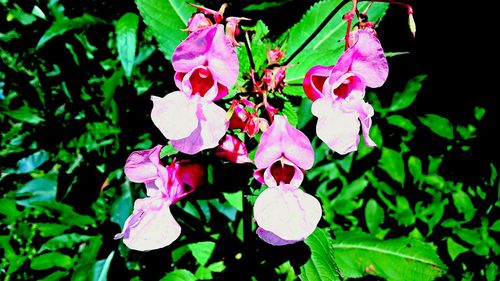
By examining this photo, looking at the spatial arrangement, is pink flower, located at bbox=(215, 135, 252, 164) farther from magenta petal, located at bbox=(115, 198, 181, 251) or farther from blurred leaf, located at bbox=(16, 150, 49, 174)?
blurred leaf, located at bbox=(16, 150, 49, 174)

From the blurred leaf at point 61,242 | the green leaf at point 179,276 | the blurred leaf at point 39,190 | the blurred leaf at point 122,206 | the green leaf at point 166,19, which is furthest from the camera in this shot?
the blurred leaf at point 39,190

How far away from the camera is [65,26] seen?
144cm

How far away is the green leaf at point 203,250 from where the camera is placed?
5.05 feet

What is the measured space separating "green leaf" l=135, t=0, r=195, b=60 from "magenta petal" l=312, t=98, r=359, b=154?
21.5 inches

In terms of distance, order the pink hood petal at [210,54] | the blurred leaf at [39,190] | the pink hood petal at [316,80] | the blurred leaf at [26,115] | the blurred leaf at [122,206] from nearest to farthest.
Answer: the pink hood petal at [210,54] → the pink hood petal at [316,80] → the blurred leaf at [122,206] → the blurred leaf at [26,115] → the blurred leaf at [39,190]

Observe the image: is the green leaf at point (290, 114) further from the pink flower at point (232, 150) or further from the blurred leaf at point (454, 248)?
the blurred leaf at point (454, 248)

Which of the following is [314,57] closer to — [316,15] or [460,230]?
[316,15]

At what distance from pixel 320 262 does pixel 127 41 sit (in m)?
0.91

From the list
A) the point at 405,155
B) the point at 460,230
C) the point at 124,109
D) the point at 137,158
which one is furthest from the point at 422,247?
the point at 124,109

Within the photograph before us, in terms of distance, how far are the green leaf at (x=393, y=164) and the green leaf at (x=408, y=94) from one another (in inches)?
7.4

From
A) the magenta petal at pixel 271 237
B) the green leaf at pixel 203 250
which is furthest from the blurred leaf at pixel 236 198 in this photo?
the magenta petal at pixel 271 237

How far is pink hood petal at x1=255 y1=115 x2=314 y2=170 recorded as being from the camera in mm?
829

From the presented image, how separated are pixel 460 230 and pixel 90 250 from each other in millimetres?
1495

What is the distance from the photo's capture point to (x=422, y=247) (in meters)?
1.58
